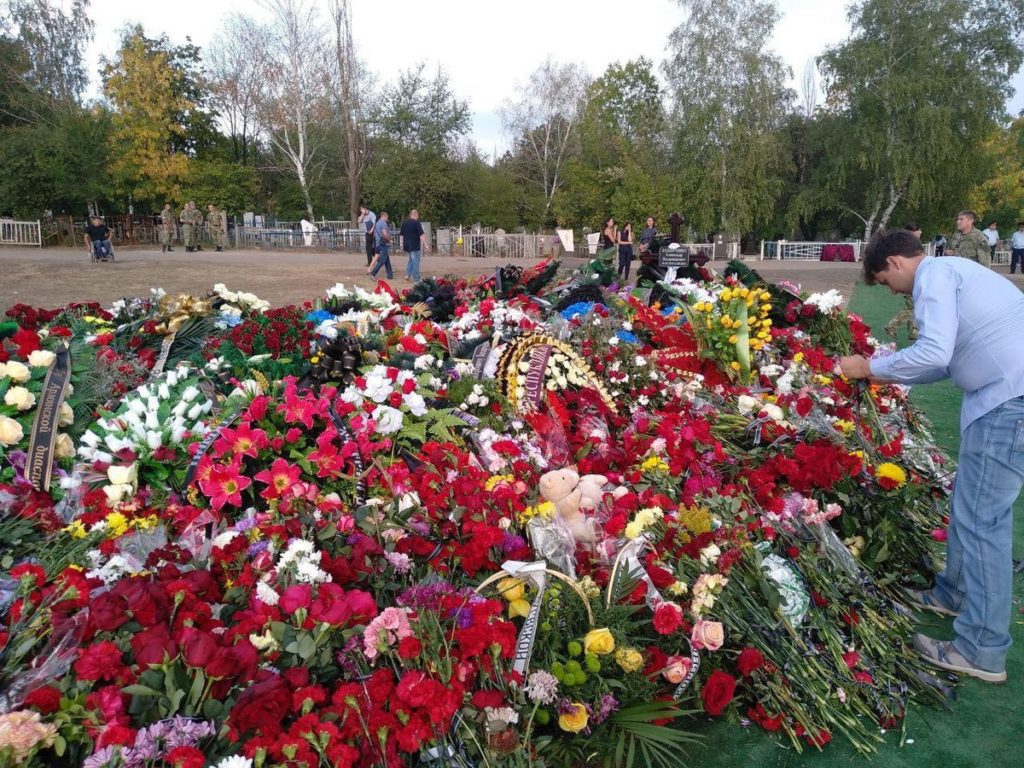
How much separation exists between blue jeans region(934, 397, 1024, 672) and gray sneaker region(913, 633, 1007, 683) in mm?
21

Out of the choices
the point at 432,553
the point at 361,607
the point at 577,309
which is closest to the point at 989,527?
the point at 432,553

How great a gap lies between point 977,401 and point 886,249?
2.23 ft

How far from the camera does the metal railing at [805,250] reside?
37750 millimetres

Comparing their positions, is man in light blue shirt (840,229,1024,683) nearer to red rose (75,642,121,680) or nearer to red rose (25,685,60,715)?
red rose (75,642,121,680)

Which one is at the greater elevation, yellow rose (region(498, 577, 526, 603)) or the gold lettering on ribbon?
the gold lettering on ribbon

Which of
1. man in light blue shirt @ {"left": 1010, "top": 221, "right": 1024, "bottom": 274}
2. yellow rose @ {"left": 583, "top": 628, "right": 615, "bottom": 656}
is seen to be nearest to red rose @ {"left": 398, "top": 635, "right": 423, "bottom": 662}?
yellow rose @ {"left": 583, "top": 628, "right": 615, "bottom": 656}

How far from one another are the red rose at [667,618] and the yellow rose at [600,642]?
0.21 meters

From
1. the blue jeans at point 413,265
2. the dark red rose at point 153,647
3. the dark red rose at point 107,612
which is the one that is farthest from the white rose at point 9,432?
the blue jeans at point 413,265

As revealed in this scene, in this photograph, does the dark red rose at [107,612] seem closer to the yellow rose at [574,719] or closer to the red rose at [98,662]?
the red rose at [98,662]

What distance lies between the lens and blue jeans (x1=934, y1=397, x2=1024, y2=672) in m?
2.77

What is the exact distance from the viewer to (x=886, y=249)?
2980mm

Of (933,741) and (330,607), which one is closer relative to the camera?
(330,607)

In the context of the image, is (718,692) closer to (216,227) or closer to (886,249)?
(886,249)

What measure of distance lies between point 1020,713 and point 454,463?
2295 mm
